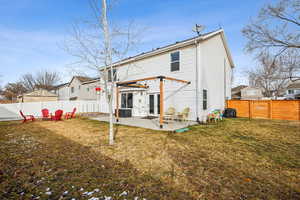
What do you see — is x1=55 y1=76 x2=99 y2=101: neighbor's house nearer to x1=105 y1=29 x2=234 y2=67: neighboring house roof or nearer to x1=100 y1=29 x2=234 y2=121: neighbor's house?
x1=100 y1=29 x2=234 y2=121: neighbor's house

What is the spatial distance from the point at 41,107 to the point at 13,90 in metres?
34.2

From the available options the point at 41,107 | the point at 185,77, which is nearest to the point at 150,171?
the point at 185,77

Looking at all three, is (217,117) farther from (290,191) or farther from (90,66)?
(90,66)

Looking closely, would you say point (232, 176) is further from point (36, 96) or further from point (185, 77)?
point (36, 96)

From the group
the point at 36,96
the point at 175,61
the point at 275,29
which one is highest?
the point at 275,29

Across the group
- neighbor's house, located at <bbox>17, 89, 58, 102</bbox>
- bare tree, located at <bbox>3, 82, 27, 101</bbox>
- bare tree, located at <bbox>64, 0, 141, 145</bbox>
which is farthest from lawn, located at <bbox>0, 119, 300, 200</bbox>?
bare tree, located at <bbox>3, 82, 27, 101</bbox>

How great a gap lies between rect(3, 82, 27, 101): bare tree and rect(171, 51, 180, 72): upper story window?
4392 centimetres

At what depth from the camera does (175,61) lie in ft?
34.7

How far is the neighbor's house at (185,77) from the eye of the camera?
9547 millimetres

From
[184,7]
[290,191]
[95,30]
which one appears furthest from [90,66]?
[184,7]

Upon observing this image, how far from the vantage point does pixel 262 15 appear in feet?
42.4

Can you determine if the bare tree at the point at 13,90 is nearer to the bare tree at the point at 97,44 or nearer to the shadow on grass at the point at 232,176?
the bare tree at the point at 97,44

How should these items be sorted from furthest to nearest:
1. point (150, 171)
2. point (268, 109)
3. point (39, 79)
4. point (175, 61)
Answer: point (39, 79) → point (268, 109) → point (175, 61) → point (150, 171)

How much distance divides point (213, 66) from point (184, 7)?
5134 mm
